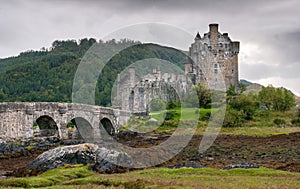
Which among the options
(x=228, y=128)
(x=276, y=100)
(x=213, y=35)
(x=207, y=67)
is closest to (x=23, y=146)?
(x=228, y=128)

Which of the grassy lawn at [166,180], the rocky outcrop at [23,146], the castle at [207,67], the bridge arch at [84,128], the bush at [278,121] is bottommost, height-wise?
the grassy lawn at [166,180]

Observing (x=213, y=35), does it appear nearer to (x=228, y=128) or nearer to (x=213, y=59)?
(x=213, y=59)

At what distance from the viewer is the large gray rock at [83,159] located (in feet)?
95.9

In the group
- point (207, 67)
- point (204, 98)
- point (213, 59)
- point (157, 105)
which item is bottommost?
point (157, 105)

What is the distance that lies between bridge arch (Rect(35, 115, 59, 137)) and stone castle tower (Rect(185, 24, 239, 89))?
48.0 m

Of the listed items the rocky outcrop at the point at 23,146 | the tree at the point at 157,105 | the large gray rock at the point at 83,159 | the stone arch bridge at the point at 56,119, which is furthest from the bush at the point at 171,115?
the large gray rock at the point at 83,159

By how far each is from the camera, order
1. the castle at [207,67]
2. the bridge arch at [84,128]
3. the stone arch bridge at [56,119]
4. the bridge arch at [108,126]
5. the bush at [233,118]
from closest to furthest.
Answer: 1. the stone arch bridge at [56,119]
2. the bridge arch at [84,128]
3. the bridge arch at [108,126]
4. the bush at [233,118]
5. the castle at [207,67]

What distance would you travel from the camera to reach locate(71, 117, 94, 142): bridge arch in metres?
57.8

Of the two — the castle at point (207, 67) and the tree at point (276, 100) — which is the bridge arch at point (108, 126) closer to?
the castle at point (207, 67)

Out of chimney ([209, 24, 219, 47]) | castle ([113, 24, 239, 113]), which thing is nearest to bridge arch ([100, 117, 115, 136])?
castle ([113, 24, 239, 113])

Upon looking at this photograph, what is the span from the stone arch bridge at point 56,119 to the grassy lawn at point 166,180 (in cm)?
1801

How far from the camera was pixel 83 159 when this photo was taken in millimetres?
30797

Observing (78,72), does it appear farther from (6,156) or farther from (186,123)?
(6,156)

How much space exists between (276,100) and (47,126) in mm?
39922
